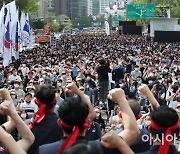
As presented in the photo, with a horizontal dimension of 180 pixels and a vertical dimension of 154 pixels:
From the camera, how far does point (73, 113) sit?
392 cm

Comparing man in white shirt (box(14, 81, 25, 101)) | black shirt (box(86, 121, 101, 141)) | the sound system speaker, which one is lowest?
the sound system speaker

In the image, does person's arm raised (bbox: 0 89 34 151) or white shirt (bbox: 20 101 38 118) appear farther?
white shirt (bbox: 20 101 38 118)

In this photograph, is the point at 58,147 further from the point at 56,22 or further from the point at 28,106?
the point at 56,22

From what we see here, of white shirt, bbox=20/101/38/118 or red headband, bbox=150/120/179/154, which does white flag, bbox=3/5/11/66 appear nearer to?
white shirt, bbox=20/101/38/118

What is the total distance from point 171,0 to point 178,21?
23347mm

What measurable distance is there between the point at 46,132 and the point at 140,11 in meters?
45.6

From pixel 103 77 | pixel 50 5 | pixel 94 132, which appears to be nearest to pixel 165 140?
pixel 94 132

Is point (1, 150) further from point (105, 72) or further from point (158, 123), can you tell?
point (105, 72)

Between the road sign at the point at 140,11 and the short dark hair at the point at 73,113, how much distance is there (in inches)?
1810

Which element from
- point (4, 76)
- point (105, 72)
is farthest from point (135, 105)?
point (4, 76)

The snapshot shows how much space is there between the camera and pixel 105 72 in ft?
55.7

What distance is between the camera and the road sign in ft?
163

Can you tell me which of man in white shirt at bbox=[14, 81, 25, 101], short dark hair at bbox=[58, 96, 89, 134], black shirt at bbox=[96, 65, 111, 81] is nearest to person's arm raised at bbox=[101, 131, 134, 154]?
short dark hair at bbox=[58, 96, 89, 134]

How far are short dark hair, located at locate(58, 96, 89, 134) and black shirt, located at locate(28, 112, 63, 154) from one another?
0.63 m
